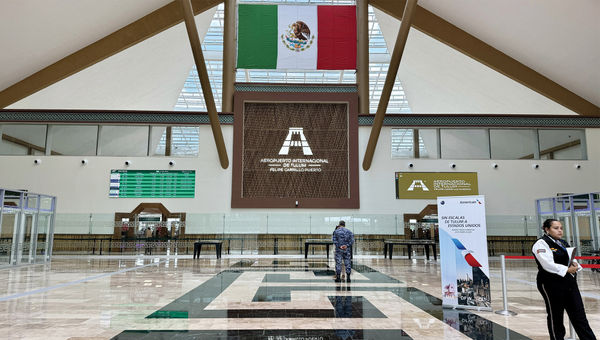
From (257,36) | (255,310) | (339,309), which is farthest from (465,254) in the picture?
(257,36)

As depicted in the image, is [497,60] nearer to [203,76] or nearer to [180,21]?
[203,76]

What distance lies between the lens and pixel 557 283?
3652mm

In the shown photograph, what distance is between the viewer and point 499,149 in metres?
19.7

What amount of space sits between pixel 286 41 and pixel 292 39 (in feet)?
0.90

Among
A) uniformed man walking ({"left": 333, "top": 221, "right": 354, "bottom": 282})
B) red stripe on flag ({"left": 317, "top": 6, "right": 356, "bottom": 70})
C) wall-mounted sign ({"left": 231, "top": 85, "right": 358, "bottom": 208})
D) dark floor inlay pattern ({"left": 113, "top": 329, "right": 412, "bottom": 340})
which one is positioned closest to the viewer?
dark floor inlay pattern ({"left": 113, "top": 329, "right": 412, "bottom": 340})

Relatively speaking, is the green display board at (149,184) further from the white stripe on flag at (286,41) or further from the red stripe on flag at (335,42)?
the red stripe on flag at (335,42)

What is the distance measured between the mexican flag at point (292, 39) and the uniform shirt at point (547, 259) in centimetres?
1503

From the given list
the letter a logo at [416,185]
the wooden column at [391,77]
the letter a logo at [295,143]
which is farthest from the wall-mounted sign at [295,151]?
the letter a logo at [416,185]

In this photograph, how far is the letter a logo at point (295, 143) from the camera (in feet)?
62.9

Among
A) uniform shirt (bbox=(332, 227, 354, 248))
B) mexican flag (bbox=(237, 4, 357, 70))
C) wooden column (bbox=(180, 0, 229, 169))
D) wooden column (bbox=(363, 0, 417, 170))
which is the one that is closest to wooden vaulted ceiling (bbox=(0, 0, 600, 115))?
mexican flag (bbox=(237, 4, 357, 70))

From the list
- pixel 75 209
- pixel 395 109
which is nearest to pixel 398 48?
pixel 75 209

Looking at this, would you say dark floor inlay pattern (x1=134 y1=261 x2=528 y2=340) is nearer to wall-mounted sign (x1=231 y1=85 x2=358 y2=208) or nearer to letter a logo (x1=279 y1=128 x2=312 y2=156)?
wall-mounted sign (x1=231 y1=85 x2=358 y2=208)

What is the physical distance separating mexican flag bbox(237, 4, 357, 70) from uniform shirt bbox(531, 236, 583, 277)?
15.0 meters

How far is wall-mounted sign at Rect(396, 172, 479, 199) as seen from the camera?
19000 mm
